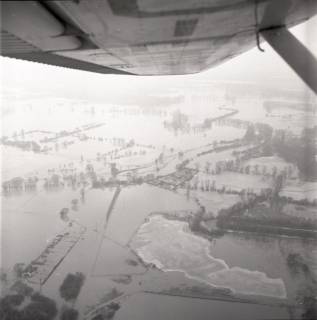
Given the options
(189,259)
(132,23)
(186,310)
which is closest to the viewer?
(132,23)

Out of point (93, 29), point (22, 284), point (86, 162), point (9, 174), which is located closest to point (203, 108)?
point (86, 162)

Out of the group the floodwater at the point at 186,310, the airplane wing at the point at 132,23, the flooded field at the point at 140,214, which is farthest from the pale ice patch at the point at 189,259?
the airplane wing at the point at 132,23

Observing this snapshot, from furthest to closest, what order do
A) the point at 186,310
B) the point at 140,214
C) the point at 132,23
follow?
the point at 140,214 < the point at 186,310 < the point at 132,23

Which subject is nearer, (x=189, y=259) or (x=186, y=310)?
(x=186, y=310)

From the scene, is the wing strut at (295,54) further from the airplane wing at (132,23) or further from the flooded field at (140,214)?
the flooded field at (140,214)

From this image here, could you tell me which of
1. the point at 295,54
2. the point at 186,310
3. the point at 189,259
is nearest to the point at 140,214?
the point at 189,259

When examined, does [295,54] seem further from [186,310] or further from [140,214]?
[140,214]
